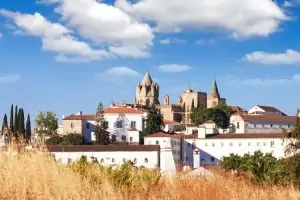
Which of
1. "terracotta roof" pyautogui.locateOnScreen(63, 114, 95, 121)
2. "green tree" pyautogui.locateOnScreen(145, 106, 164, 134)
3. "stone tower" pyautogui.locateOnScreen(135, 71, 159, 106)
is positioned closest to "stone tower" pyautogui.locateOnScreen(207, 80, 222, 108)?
"stone tower" pyautogui.locateOnScreen(135, 71, 159, 106)

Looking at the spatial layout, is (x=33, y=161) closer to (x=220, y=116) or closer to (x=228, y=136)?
(x=228, y=136)

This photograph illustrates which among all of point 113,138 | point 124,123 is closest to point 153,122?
point 124,123

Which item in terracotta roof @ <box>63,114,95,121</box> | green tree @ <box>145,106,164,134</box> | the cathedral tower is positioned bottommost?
green tree @ <box>145,106,164,134</box>

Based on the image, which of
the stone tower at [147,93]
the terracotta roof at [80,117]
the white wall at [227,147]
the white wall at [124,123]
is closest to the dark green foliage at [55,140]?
the terracotta roof at [80,117]

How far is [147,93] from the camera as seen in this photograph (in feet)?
483

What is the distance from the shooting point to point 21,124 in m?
70.2

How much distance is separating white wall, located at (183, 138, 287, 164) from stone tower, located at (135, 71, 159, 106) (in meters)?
57.4

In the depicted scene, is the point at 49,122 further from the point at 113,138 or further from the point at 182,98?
the point at 182,98

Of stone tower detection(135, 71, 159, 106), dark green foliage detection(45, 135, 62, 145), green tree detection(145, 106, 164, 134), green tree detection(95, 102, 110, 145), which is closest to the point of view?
dark green foliage detection(45, 135, 62, 145)

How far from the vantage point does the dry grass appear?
649 centimetres

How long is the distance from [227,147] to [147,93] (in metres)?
61.7

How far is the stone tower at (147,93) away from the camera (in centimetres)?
14600

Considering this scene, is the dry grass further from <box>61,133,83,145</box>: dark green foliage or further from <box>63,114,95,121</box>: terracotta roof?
<box>63,114,95,121</box>: terracotta roof

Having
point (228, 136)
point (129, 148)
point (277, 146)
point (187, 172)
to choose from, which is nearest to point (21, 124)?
point (129, 148)
